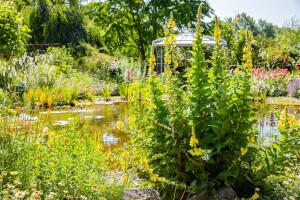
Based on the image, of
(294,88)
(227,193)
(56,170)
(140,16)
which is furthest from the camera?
(140,16)

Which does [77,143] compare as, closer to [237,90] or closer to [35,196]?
[35,196]

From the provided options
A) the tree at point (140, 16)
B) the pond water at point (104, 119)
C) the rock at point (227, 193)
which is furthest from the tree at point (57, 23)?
the rock at point (227, 193)

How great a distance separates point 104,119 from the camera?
23.4 ft

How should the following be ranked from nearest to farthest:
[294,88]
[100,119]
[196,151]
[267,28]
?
[196,151]
[100,119]
[294,88]
[267,28]

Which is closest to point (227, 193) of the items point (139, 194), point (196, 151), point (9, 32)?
point (196, 151)

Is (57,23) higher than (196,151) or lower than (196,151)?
higher

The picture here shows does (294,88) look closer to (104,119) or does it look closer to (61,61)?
(104,119)

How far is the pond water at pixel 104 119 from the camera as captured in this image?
535 centimetres

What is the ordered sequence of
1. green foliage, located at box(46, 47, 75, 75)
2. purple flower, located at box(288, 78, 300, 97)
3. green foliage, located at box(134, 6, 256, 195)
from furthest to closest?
green foliage, located at box(46, 47, 75, 75) < purple flower, located at box(288, 78, 300, 97) < green foliage, located at box(134, 6, 256, 195)

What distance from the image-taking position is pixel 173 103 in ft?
10.4

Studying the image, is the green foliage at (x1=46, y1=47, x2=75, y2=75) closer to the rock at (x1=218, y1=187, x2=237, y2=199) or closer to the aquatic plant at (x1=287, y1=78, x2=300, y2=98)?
the aquatic plant at (x1=287, y1=78, x2=300, y2=98)

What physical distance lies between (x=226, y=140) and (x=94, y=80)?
33.2ft

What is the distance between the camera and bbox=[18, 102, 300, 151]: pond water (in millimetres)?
5348

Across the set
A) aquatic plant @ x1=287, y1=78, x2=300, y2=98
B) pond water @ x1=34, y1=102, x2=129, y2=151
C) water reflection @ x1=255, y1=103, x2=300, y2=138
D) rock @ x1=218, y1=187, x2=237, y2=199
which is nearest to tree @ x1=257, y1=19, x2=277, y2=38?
aquatic plant @ x1=287, y1=78, x2=300, y2=98
